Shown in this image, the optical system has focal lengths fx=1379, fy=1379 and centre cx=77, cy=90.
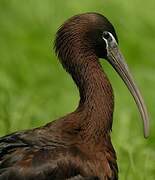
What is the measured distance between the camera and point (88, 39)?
9.63m

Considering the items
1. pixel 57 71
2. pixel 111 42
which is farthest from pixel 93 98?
pixel 57 71

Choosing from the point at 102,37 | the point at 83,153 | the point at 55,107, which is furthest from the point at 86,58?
the point at 55,107

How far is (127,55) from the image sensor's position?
1483cm

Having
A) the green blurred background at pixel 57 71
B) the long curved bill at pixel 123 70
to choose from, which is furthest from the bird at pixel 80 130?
the green blurred background at pixel 57 71

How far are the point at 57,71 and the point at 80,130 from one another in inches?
195

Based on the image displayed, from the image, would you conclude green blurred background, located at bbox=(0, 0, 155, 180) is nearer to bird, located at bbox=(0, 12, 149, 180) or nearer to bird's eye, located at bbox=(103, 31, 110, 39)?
bird, located at bbox=(0, 12, 149, 180)

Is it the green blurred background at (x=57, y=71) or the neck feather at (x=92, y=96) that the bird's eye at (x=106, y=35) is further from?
the green blurred background at (x=57, y=71)

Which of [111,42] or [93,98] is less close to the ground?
[111,42]

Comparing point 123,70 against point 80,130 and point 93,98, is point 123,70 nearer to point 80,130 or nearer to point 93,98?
point 93,98

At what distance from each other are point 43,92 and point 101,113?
419 cm

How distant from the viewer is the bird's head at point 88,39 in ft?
31.4

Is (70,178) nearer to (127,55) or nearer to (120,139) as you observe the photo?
(120,139)

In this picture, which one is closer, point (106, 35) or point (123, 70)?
point (106, 35)

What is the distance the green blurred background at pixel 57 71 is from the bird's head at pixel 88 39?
4.85ft
